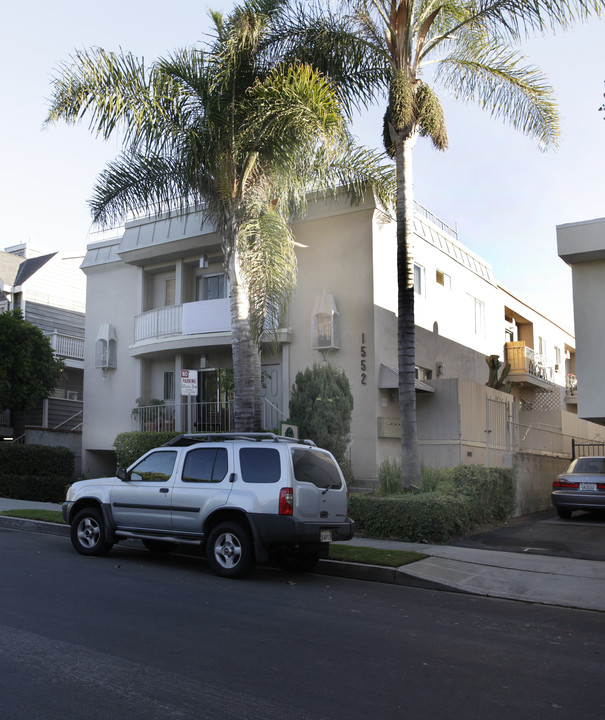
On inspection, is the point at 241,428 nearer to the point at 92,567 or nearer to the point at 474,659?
the point at 92,567

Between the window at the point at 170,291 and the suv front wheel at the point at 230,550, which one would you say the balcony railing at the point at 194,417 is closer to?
the window at the point at 170,291

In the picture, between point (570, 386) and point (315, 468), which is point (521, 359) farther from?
point (315, 468)

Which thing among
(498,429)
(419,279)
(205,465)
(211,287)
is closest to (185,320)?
(211,287)

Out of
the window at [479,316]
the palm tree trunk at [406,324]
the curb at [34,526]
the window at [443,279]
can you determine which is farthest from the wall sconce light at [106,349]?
the window at [479,316]

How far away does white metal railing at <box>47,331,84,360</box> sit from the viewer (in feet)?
85.8

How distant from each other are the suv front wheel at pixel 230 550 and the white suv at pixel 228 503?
13 millimetres

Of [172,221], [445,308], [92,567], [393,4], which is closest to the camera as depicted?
[92,567]

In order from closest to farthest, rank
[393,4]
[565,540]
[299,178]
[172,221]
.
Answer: [565,540] → [393,4] → [299,178] → [172,221]

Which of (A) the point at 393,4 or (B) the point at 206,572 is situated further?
(A) the point at 393,4

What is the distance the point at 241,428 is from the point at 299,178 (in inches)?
209

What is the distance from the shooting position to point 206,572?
32.0ft

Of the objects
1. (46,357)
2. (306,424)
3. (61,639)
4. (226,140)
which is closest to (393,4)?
(226,140)

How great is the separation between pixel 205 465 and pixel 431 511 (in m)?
4.42

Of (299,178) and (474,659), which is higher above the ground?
(299,178)
